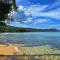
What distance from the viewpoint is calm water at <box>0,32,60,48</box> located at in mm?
2602

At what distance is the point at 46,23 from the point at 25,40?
16.1 inches

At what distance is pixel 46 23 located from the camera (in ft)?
8.59

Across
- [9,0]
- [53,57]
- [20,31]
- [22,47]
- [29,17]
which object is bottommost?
[53,57]

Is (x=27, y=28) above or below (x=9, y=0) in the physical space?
below

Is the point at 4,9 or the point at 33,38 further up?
the point at 4,9

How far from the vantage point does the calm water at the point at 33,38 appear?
8.54 feet

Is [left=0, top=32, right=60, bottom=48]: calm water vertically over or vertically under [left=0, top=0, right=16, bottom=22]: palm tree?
under

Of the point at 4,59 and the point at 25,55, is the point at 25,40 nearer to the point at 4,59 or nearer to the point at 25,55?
the point at 25,55

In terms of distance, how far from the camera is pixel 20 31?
8.64 feet

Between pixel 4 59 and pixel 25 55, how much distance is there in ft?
1.05

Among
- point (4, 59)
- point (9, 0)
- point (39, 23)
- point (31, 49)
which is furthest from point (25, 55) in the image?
point (9, 0)

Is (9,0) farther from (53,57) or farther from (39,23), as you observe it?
(53,57)

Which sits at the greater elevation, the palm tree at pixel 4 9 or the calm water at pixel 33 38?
the palm tree at pixel 4 9

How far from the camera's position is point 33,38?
2.62 meters
